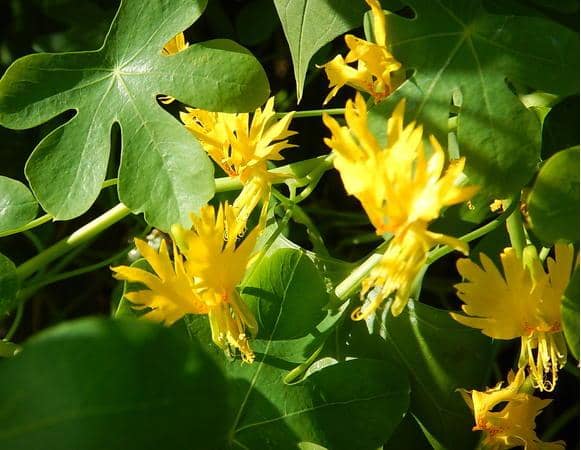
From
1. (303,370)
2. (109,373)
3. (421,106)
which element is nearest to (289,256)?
(303,370)

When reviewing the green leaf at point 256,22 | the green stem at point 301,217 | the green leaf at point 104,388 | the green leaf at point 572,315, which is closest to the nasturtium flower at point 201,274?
the green stem at point 301,217

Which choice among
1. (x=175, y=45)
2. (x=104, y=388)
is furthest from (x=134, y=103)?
(x=104, y=388)

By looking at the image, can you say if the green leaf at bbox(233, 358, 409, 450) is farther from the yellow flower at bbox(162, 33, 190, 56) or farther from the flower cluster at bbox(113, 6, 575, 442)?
the yellow flower at bbox(162, 33, 190, 56)

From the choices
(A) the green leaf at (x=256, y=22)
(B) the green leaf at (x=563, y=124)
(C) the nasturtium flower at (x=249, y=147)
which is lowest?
(B) the green leaf at (x=563, y=124)

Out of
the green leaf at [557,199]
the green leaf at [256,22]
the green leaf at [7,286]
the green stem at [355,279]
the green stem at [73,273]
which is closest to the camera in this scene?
the green leaf at [557,199]

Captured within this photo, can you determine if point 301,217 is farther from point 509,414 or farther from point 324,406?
point 509,414

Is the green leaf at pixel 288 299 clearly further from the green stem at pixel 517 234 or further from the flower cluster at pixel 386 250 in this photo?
the green stem at pixel 517 234

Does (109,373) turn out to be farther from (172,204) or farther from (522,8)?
(522,8)

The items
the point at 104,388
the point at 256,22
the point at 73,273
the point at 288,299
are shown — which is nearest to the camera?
the point at 104,388
